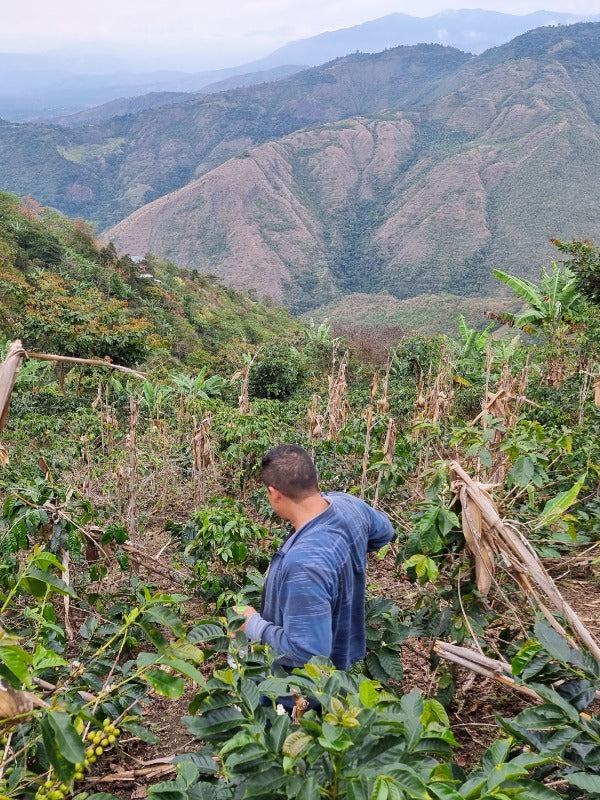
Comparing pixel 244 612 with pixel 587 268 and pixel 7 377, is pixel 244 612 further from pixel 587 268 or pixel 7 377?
pixel 587 268

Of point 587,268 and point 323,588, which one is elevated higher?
point 323,588

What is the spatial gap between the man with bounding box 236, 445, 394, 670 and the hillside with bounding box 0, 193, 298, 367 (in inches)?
385

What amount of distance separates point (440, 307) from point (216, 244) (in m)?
31.9

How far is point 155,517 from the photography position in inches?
182

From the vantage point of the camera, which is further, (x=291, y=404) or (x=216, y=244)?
Answer: (x=216, y=244)

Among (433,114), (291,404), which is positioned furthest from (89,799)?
(433,114)

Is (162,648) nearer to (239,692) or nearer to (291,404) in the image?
(239,692)

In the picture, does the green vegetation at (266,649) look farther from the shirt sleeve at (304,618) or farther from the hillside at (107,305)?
the hillside at (107,305)

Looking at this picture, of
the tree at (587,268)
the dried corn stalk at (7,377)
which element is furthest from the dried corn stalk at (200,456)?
the tree at (587,268)

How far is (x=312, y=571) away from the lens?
156 centimetres

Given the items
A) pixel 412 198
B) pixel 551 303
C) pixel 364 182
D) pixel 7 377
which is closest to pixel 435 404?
pixel 7 377

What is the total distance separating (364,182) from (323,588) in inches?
2983

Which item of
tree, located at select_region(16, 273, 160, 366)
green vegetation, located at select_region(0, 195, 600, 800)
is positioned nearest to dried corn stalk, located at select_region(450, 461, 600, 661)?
green vegetation, located at select_region(0, 195, 600, 800)

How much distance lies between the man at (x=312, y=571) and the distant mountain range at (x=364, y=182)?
34118 mm
